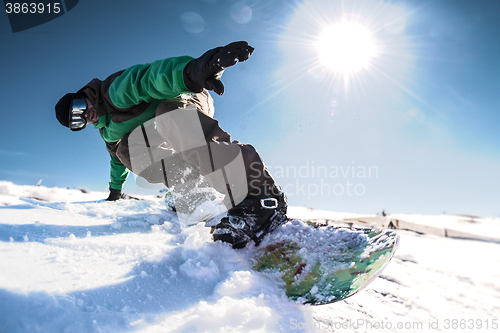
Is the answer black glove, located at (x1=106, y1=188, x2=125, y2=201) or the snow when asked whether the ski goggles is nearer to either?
the snow

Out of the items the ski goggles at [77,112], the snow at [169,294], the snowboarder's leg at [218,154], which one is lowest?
the snow at [169,294]

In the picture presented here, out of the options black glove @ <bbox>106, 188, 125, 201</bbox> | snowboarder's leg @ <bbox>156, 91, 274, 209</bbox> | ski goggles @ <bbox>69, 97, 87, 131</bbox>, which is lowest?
snowboarder's leg @ <bbox>156, 91, 274, 209</bbox>

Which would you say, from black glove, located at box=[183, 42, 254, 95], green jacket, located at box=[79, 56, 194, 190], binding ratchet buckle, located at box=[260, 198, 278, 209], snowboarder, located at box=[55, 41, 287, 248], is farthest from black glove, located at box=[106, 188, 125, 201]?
binding ratchet buckle, located at box=[260, 198, 278, 209]

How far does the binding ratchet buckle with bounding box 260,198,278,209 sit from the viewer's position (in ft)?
3.58

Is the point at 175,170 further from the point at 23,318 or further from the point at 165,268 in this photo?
the point at 23,318

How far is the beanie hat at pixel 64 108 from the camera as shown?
5.08 feet

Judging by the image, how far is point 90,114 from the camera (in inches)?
63.2

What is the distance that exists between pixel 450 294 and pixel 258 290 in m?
1.05

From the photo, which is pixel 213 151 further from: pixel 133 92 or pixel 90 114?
pixel 90 114

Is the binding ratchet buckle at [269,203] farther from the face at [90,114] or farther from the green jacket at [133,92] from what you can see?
the face at [90,114]

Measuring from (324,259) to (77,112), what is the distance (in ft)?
5.87

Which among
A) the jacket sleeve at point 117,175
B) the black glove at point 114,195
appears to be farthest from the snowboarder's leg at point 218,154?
the black glove at point 114,195

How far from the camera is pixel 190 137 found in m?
1.18

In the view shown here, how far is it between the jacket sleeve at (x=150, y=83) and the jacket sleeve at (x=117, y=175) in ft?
4.99
